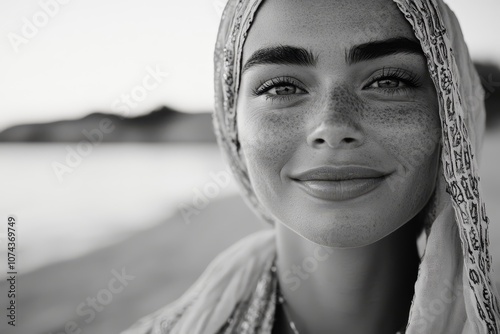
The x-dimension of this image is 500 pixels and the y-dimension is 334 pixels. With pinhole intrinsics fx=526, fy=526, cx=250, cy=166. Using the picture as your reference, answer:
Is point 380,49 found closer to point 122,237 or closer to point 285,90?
point 285,90

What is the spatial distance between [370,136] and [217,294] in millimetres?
667

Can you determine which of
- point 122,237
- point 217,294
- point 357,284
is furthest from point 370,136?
point 122,237

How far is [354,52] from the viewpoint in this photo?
104 centimetres

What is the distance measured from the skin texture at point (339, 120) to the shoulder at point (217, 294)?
39 cm

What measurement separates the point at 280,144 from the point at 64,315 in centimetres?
146

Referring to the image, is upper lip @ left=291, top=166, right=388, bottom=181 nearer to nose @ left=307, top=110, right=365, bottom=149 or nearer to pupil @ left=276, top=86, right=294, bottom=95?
nose @ left=307, top=110, right=365, bottom=149

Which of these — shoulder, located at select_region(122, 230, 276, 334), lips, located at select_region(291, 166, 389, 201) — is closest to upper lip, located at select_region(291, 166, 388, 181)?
lips, located at select_region(291, 166, 389, 201)

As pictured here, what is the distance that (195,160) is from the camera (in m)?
2.64

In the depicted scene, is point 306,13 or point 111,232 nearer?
point 306,13

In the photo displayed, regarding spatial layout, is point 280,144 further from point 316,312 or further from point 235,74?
point 316,312

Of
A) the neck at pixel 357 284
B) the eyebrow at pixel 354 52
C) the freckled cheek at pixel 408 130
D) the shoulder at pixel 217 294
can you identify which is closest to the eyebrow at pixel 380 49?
the eyebrow at pixel 354 52

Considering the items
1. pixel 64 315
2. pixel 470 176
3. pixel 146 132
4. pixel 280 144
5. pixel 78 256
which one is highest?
pixel 146 132

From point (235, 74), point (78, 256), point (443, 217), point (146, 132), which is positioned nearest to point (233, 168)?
point (235, 74)

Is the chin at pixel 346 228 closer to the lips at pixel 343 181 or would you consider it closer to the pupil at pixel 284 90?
the lips at pixel 343 181
